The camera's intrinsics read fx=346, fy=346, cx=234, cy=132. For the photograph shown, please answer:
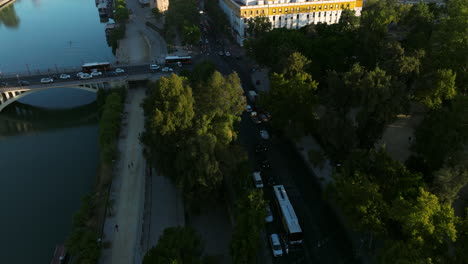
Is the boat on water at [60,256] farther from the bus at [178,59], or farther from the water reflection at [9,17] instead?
the water reflection at [9,17]

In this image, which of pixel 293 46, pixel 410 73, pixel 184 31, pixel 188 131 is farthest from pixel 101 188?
pixel 184 31

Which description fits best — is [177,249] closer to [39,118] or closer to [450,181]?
[450,181]

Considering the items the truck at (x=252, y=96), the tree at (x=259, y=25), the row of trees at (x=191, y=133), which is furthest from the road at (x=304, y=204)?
the tree at (x=259, y=25)

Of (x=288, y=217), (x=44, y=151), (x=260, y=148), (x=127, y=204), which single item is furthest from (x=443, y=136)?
(x=44, y=151)

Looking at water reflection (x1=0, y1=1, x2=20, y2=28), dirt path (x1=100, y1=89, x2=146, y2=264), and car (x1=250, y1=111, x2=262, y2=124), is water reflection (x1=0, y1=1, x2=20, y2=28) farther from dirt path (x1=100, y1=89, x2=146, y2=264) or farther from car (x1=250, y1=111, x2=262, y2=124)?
car (x1=250, y1=111, x2=262, y2=124)

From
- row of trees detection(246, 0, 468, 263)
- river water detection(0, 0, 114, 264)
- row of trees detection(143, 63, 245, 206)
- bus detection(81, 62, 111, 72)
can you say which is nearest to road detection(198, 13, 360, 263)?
row of trees detection(246, 0, 468, 263)
